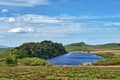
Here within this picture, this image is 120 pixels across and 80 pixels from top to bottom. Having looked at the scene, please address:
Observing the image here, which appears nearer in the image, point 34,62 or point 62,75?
point 62,75

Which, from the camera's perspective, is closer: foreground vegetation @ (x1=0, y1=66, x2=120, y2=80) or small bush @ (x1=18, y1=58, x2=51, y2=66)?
foreground vegetation @ (x1=0, y1=66, x2=120, y2=80)

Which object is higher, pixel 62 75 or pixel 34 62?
pixel 34 62

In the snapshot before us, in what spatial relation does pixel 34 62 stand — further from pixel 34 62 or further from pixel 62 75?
pixel 62 75

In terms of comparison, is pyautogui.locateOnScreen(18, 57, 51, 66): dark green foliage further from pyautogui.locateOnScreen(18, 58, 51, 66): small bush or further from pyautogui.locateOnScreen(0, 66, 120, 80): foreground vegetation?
pyautogui.locateOnScreen(0, 66, 120, 80): foreground vegetation

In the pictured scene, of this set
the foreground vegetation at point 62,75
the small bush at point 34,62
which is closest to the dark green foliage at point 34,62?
the small bush at point 34,62

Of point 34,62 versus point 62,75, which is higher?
→ point 34,62

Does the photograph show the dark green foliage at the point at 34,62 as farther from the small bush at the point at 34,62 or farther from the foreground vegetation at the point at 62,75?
the foreground vegetation at the point at 62,75

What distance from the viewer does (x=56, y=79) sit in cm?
6762

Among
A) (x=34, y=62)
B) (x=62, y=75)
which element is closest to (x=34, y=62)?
(x=34, y=62)

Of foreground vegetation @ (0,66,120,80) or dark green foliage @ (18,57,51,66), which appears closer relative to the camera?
foreground vegetation @ (0,66,120,80)

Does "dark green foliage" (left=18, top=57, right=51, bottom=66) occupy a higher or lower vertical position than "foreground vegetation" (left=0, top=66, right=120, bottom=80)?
higher

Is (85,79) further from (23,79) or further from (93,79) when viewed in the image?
(23,79)

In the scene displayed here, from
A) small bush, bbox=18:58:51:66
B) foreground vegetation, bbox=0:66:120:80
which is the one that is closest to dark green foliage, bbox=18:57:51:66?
small bush, bbox=18:58:51:66

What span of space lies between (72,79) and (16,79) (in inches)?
438
